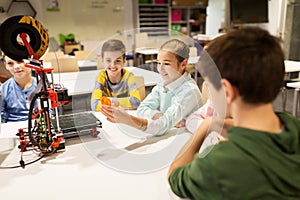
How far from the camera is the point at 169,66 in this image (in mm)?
883

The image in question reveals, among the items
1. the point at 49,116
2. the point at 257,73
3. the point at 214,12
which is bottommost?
the point at 49,116

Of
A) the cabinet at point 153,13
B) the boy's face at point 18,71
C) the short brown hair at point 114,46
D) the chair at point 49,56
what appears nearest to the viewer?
the short brown hair at point 114,46

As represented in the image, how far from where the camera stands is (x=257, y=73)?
0.52 metres

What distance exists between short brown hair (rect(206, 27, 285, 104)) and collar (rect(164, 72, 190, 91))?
0.33 meters

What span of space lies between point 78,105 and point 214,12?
5.80 m

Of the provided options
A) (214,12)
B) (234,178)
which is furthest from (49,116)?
(214,12)

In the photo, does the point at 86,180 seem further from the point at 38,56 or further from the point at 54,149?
the point at 38,56

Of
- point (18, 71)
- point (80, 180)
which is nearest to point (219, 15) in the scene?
point (18, 71)

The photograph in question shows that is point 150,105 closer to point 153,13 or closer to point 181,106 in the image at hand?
point 181,106

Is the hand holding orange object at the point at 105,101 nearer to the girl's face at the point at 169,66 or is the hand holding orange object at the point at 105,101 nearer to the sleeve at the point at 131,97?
the sleeve at the point at 131,97

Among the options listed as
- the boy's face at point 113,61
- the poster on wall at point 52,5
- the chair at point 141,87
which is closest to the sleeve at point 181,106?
the chair at point 141,87

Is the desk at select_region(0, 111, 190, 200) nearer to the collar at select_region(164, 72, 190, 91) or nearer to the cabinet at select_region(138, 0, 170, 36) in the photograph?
the collar at select_region(164, 72, 190, 91)

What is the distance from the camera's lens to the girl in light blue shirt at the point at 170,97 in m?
0.87

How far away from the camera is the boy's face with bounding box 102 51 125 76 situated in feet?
3.05
